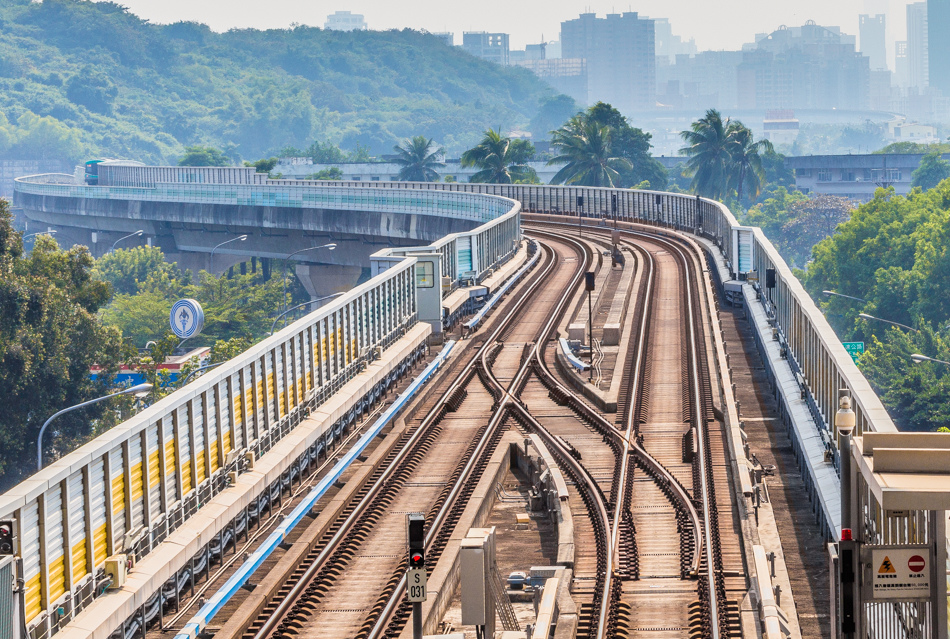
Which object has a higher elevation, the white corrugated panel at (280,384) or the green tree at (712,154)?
the green tree at (712,154)

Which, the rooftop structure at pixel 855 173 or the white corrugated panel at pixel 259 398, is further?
the rooftop structure at pixel 855 173

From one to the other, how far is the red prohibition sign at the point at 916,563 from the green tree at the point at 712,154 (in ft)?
382

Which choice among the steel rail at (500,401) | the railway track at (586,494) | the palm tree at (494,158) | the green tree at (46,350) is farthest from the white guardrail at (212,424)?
the palm tree at (494,158)

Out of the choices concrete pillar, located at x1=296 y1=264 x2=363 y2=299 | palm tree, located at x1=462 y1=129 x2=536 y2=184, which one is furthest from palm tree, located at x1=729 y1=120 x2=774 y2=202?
concrete pillar, located at x1=296 y1=264 x2=363 y2=299

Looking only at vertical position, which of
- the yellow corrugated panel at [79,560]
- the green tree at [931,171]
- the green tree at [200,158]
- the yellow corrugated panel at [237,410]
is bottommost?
the yellow corrugated panel at [79,560]

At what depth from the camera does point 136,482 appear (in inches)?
668

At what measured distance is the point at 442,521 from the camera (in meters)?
21.5

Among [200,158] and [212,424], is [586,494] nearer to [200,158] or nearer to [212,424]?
[212,424]

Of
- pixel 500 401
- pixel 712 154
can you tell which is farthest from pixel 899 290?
pixel 500 401

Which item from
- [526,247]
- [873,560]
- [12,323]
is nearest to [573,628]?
[873,560]

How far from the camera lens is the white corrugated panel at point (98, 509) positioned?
15578 millimetres

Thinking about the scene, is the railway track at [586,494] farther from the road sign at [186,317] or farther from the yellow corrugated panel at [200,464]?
Answer: the road sign at [186,317]

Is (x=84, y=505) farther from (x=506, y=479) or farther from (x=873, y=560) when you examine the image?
(x=506, y=479)

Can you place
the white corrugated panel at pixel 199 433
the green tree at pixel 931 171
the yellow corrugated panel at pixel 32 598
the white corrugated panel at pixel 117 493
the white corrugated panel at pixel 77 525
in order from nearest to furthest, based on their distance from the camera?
the yellow corrugated panel at pixel 32 598 < the white corrugated panel at pixel 77 525 < the white corrugated panel at pixel 117 493 < the white corrugated panel at pixel 199 433 < the green tree at pixel 931 171
